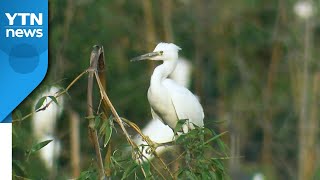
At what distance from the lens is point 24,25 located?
199 cm

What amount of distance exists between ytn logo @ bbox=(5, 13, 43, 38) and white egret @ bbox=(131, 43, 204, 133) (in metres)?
0.39

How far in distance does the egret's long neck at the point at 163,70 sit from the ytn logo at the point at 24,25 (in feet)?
1.28

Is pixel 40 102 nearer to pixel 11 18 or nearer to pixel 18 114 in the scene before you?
pixel 18 114

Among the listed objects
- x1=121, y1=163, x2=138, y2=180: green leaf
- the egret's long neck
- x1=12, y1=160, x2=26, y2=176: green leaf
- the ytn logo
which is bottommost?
x1=12, y1=160, x2=26, y2=176: green leaf

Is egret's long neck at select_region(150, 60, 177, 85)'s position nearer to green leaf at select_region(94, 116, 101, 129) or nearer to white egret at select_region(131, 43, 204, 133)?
white egret at select_region(131, 43, 204, 133)

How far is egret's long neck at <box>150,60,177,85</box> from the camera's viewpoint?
227 centimetres

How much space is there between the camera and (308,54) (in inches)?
128

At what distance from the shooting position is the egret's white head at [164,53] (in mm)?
2264

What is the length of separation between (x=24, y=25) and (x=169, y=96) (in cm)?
51

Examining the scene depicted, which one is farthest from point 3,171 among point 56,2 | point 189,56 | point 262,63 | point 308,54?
point 308,54

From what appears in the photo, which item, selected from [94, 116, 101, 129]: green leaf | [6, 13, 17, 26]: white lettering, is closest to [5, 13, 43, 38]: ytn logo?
[6, 13, 17, 26]: white lettering

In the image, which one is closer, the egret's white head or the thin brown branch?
the thin brown branch

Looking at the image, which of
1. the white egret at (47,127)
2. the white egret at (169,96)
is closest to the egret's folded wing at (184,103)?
the white egret at (169,96)

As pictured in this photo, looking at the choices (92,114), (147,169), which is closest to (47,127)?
(92,114)
